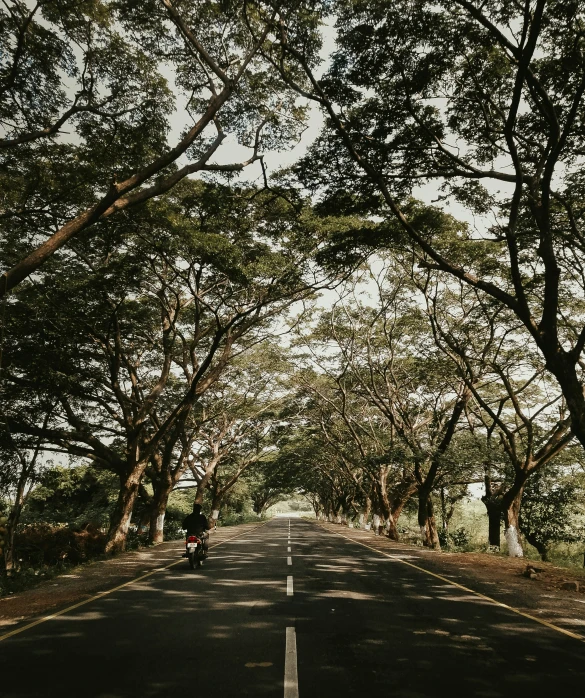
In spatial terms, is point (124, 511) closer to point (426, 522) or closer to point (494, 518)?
point (426, 522)

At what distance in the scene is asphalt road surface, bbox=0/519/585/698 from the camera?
13.7 ft

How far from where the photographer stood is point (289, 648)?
204 inches

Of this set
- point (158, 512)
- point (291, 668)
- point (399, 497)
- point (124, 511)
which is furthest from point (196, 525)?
point (399, 497)

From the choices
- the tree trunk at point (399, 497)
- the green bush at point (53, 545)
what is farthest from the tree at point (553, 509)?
the green bush at point (53, 545)

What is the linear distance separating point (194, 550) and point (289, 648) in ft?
24.3

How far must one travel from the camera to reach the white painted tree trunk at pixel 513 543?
1622 centimetres

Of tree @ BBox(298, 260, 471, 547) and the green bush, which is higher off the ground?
tree @ BBox(298, 260, 471, 547)

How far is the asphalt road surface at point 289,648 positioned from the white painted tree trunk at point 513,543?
9.33 meters

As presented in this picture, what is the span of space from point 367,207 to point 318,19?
419 centimetres

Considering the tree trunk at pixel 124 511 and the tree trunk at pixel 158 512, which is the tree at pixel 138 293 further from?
the tree trunk at pixel 158 512

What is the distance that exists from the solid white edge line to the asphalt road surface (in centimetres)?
2

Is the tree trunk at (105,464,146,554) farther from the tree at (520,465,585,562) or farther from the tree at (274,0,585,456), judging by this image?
the tree at (520,465,585,562)

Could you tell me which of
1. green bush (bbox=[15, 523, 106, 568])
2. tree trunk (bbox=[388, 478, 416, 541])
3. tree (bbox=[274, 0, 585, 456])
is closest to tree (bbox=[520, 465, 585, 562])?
tree trunk (bbox=[388, 478, 416, 541])

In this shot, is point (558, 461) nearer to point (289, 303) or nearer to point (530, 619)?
point (289, 303)
